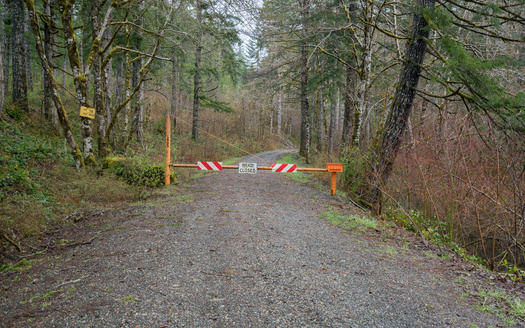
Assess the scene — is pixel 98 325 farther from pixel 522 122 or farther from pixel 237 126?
pixel 237 126

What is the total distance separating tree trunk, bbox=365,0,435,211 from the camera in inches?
255

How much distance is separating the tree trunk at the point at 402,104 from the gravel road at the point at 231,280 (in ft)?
7.56

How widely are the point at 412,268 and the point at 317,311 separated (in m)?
1.98

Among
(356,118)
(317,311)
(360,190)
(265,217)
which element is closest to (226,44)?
(356,118)

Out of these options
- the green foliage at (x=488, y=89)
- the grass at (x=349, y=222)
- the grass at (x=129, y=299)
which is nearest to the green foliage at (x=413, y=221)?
the grass at (x=349, y=222)

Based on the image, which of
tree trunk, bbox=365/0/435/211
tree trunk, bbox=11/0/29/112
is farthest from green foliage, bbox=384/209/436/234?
Answer: tree trunk, bbox=11/0/29/112

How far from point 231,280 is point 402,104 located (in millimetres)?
6030

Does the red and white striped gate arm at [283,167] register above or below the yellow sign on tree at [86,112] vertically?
below

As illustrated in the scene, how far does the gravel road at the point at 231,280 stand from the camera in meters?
2.60

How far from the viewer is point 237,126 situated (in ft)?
88.4

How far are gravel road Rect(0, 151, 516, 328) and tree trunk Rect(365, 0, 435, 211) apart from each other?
2.31 m

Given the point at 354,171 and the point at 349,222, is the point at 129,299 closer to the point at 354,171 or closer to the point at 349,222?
the point at 349,222

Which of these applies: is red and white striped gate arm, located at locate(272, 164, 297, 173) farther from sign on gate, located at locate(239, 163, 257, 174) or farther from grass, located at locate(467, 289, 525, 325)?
grass, located at locate(467, 289, 525, 325)

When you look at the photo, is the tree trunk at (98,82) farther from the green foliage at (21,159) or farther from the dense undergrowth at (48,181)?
the green foliage at (21,159)
